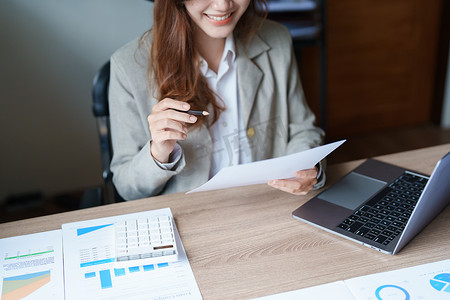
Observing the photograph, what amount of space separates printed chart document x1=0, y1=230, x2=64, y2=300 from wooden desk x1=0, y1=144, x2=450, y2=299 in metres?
0.04

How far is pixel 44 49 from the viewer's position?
6.91 feet

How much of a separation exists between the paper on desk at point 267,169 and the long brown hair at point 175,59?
0.98 feet

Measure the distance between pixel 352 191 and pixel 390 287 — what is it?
0.31 m

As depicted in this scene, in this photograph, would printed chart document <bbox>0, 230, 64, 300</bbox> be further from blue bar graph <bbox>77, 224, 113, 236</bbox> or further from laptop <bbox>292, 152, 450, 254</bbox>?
laptop <bbox>292, 152, 450, 254</bbox>

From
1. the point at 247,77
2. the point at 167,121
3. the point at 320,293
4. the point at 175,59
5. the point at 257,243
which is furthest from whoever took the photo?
the point at 247,77

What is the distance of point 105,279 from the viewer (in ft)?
2.62

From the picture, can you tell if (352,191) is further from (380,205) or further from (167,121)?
(167,121)

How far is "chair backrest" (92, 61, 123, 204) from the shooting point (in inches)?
49.9

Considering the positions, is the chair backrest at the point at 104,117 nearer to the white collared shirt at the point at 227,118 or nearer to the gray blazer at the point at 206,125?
the gray blazer at the point at 206,125

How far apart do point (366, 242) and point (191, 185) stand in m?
0.51

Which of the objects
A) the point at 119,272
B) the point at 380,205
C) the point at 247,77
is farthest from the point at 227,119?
the point at 119,272

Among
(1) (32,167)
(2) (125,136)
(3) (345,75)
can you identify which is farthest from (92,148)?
(3) (345,75)

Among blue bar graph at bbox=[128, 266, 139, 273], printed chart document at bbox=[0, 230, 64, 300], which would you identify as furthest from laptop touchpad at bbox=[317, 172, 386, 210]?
printed chart document at bbox=[0, 230, 64, 300]

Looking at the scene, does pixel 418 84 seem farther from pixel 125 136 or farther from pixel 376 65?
pixel 125 136
